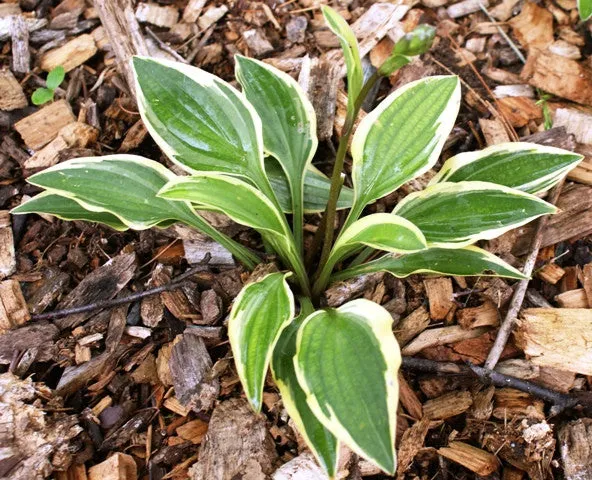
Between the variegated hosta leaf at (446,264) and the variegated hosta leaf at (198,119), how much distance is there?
50 cm

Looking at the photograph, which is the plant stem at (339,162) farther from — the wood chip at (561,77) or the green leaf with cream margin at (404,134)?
the wood chip at (561,77)

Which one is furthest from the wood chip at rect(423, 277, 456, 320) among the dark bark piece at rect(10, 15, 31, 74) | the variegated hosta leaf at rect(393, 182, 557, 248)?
the dark bark piece at rect(10, 15, 31, 74)

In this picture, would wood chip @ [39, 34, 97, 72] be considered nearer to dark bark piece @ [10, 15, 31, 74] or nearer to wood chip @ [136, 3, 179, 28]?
dark bark piece @ [10, 15, 31, 74]

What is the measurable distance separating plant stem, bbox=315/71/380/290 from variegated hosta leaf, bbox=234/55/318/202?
0.28m

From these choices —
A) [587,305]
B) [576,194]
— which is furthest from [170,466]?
[576,194]

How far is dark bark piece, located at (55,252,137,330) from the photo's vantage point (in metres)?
2.10

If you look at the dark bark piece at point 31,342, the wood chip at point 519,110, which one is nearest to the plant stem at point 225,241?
the dark bark piece at point 31,342

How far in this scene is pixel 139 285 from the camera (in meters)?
2.19

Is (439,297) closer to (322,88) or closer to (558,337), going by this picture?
(558,337)

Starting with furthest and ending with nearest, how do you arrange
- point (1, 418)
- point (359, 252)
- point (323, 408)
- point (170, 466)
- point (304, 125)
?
1. point (359, 252)
2. point (304, 125)
3. point (170, 466)
4. point (1, 418)
5. point (323, 408)

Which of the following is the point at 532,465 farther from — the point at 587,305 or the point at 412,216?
the point at 412,216

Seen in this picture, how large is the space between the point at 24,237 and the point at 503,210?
69.5 inches

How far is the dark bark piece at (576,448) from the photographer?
71.0 inches

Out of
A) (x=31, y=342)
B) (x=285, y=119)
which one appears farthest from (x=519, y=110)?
(x=31, y=342)
